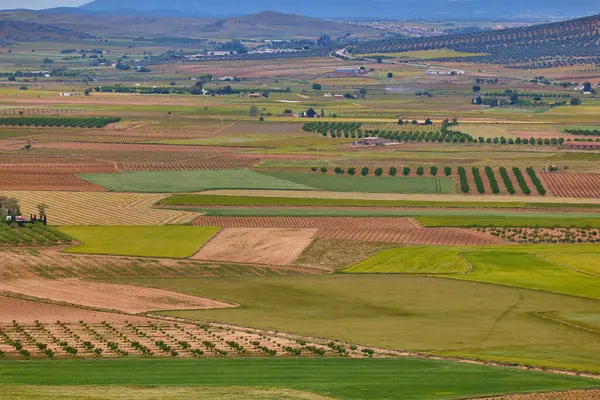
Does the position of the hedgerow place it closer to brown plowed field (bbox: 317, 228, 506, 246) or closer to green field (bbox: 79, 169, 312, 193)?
green field (bbox: 79, 169, 312, 193)

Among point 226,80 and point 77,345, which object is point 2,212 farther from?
point 226,80

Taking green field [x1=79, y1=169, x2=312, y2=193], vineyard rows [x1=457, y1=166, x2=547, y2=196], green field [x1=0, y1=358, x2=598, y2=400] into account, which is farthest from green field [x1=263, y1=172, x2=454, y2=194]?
green field [x1=0, y1=358, x2=598, y2=400]

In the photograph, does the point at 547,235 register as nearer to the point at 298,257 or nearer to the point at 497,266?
the point at 497,266

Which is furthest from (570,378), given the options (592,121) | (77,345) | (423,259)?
(592,121)

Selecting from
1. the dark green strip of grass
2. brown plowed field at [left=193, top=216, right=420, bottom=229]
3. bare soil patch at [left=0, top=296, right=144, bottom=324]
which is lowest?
the dark green strip of grass

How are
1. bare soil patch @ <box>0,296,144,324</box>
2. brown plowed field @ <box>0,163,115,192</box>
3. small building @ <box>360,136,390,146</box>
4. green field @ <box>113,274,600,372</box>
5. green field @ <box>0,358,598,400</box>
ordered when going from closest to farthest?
green field @ <box>0,358,598,400</box> → green field @ <box>113,274,600,372</box> → bare soil patch @ <box>0,296,144,324</box> → brown plowed field @ <box>0,163,115,192</box> → small building @ <box>360,136,390,146</box>

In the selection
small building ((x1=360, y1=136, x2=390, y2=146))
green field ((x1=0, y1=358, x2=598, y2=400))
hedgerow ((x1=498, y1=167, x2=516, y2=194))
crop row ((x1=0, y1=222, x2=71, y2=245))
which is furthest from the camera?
small building ((x1=360, y1=136, x2=390, y2=146))

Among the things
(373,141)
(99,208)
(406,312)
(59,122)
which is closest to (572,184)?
(373,141)
